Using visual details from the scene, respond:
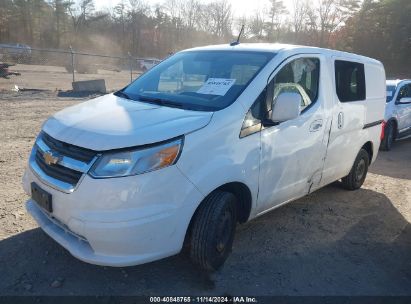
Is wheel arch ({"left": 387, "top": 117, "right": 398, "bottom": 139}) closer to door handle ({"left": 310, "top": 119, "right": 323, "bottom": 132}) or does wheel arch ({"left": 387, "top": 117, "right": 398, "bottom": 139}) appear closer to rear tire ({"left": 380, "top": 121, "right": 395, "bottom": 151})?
rear tire ({"left": 380, "top": 121, "right": 395, "bottom": 151})

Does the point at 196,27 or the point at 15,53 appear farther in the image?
the point at 196,27

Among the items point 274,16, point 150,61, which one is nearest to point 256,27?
point 274,16

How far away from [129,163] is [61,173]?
57 cm

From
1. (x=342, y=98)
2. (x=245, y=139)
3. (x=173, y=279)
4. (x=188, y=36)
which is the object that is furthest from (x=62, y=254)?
(x=188, y=36)

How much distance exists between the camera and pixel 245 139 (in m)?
3.20

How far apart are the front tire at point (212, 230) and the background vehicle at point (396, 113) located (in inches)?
273

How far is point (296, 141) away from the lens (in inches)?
148

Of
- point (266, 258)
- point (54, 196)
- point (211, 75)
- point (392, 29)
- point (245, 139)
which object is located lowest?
point (266, 258)

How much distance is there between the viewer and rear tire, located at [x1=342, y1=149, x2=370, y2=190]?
5398mm

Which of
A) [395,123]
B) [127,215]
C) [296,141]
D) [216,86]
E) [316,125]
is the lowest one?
[395,123]

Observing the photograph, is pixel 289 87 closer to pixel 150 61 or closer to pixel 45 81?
pixel 150 61

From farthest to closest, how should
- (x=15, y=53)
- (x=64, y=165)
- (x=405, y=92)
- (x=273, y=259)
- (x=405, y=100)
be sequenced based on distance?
(x=15, y=53) < (x=405, y=92) < (x=405, y=100) < (x=273, y=259) < (x=64, y=165)

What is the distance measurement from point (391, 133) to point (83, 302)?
8.33 metres

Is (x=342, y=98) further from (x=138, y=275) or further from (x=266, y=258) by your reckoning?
(x=138, y=275)
